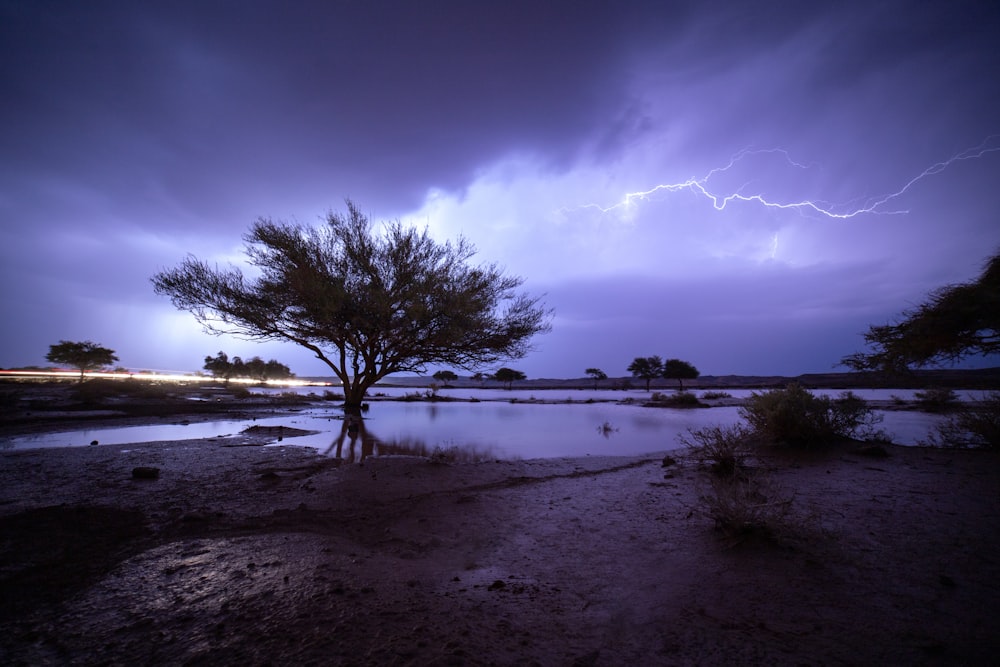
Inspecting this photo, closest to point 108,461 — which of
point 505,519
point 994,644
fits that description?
point 505,519

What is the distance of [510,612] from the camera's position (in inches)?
84.8

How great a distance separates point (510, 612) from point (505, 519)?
1.96 m

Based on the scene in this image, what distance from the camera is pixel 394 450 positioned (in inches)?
317

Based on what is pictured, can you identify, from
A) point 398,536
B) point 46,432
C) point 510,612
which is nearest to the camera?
point 510,612

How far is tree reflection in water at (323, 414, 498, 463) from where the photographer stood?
7.03 metres

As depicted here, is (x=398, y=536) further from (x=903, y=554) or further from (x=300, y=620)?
(x=903, y=554)

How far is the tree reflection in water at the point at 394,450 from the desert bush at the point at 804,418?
6396 millimetres

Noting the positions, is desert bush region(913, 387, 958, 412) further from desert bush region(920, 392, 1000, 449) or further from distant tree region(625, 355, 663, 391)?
distant tree region(625, 355, 663, 391)

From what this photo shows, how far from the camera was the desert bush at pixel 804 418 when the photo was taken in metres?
8.20

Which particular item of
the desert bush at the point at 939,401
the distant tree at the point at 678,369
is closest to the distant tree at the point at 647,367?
the distant tree at the point at 678,369

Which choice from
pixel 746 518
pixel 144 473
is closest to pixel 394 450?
pixel 144 473

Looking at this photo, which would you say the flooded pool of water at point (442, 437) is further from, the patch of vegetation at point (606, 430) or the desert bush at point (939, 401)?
the desert bush at point (939, 401)

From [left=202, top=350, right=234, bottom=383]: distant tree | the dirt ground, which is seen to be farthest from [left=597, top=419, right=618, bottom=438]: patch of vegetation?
[left=202, top=350, right=234, bottom=383]: distant tree

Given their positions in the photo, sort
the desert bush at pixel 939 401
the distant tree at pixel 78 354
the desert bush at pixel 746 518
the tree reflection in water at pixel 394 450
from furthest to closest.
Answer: the distant tree at pixel 78 354 → the desert bush at pixel 939 401 → the tree reflection in water at pixel 394 450 → the desert bush at pixel 746 518
